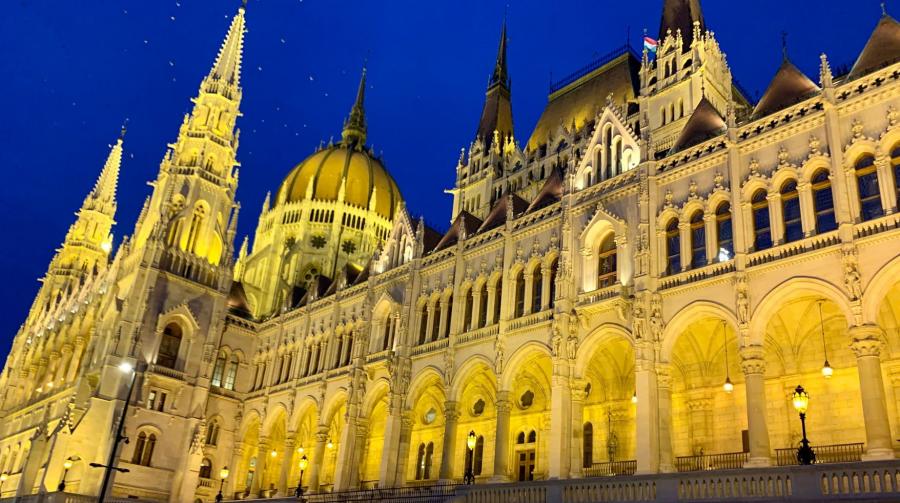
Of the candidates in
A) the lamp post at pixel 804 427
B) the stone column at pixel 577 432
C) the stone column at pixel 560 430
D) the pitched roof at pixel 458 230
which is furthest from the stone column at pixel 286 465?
the lamp post at pixel 804 427

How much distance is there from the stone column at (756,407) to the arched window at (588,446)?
391 inches

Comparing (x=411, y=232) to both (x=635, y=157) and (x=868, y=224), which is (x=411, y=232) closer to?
(x=635, y=157)

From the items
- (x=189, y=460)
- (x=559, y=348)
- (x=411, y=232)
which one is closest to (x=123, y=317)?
(x=189, y=460)

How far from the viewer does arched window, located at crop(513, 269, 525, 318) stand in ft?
112

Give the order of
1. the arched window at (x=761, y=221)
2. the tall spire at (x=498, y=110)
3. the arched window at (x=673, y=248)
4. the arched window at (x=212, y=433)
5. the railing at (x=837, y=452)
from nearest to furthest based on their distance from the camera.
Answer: the railing at (x=837, y=452)
the arched window at (x=761, y=221)
the arched window at (x=673, y=248)
the arched window at (x=212, y=433)
the tall spire at (x=498, y=110)

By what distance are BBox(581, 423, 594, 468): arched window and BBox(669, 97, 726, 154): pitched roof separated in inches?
495

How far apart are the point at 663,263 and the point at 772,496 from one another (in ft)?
35.8

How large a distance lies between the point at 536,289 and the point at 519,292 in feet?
3.54

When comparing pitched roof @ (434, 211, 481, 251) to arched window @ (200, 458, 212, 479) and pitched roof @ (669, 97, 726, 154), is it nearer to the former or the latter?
pitched roof @ (669, 97, 726, 154)

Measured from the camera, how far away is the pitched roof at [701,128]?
29875mm

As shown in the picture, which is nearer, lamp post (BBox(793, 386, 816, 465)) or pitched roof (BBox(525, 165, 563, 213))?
lamp post (BBox(793, 386, 816, 465))

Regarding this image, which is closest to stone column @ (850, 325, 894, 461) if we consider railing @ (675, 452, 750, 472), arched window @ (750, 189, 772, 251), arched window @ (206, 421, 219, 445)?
arched window @ (750, 189, 772, 251)

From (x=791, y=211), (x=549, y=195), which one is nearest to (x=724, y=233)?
(x=791, y=211)

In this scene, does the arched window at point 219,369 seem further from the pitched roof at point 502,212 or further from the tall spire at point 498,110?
the tall spire at point 498,110
